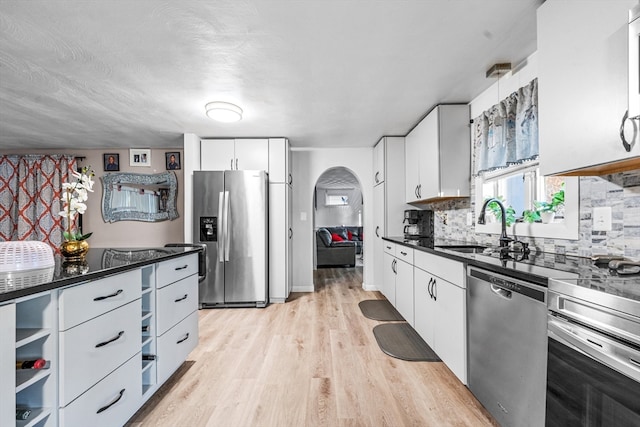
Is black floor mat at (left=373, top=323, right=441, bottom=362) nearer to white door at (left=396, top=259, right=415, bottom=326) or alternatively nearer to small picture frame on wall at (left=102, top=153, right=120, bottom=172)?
white door at (left=396, top=259, right=415, bottom=326)

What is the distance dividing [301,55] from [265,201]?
7.14 ft

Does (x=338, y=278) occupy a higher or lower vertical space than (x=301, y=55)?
lower

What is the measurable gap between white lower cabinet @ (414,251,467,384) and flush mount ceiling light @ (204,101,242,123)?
2237mm

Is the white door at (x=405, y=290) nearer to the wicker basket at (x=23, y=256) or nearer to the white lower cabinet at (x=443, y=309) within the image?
the white lower cabinet at (x=443, y=309)

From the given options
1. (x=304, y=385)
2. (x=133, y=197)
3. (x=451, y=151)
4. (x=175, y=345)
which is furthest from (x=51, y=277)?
(x=133, y=197)

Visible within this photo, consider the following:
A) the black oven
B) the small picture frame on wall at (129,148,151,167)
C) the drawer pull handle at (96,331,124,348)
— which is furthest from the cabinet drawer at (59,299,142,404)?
the small picture frame on wall at (129,148,151,167)

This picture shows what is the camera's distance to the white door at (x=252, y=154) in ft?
13.9

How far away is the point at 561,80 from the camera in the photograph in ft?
4.71

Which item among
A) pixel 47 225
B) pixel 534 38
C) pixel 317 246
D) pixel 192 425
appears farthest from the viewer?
pixel 317 246

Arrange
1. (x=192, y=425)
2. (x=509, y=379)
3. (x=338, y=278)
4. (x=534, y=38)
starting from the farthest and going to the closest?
(x=338, y=278) → (x=534, y=38) → (x=192, y=425) → (x=509, y=379)

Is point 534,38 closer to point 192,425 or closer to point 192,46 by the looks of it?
point 192,46

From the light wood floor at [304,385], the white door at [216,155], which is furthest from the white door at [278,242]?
the light wood floor at [304,385]

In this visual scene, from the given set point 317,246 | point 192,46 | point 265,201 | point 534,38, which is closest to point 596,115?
point 534,38

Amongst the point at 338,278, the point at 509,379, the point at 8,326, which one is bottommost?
the point at 338,278
